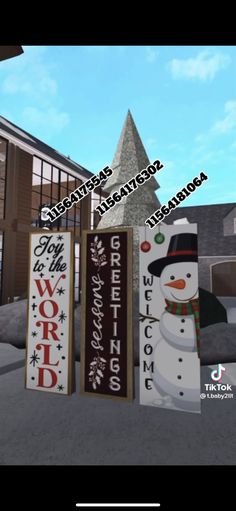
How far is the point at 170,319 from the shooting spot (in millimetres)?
4262

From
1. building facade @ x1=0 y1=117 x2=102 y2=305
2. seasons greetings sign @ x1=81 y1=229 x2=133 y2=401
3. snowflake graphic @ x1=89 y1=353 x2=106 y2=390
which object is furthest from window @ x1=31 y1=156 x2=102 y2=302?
snowflake graphic @ x1=89 y1=353 x2=106 y2=390

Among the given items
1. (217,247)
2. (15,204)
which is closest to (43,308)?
(15,204)

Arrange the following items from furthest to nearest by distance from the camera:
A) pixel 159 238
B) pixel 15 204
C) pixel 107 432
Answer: pixel 15 204, pixel 159 238, pixel 107 432

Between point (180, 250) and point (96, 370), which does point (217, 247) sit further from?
point (96, 370)

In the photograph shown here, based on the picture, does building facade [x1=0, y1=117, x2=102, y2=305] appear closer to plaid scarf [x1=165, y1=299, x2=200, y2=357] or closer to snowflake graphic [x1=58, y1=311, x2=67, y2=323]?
snowflake graphic [x1=58, y1=311, x2=67, y2=323]

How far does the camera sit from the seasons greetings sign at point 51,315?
4.67m

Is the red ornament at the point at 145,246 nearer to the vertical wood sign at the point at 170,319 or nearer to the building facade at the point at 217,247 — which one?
the vertical wood sign at the point at 170,319

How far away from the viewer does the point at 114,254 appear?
15.0 feet

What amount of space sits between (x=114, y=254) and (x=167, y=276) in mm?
861

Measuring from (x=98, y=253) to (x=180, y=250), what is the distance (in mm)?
1252

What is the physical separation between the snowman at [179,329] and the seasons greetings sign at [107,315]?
1.54 feet

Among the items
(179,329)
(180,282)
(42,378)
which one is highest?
(180,282)

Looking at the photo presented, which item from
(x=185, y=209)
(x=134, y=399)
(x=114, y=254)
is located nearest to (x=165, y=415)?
(x=134, y=399)
